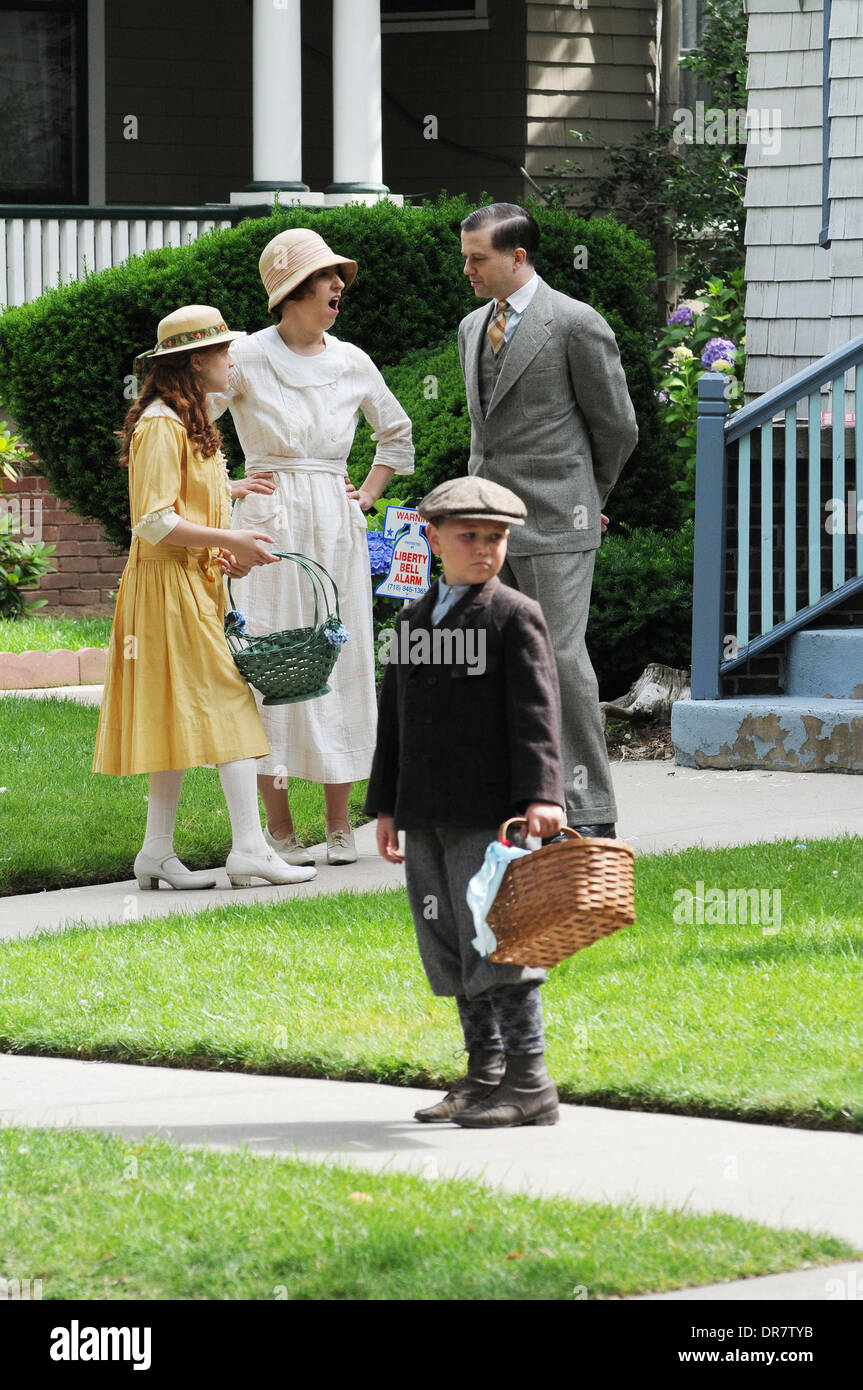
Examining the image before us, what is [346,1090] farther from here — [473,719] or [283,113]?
[283,113]

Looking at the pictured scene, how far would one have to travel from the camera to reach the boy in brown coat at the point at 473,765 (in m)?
4.34

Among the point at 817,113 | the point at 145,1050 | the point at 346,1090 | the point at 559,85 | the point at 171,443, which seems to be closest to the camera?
the point at 346,1090

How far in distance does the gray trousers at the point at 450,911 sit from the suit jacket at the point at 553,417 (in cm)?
217

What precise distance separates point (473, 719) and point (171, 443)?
2.56 m

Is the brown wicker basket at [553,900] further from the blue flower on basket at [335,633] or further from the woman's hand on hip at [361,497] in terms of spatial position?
the woman's hand on hip at [361,497]

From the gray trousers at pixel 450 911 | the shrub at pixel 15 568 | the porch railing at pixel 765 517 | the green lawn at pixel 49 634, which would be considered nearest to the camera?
the gray trousers at pixel 450 911

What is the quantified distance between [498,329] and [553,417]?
1.10 feet

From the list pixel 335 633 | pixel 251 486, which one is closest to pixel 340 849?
pixel 335 633

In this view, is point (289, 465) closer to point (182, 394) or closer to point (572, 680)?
point (182, 394)

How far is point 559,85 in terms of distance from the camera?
16297 mm

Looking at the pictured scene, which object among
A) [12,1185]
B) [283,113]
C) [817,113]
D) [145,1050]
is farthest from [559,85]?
[12,1185]

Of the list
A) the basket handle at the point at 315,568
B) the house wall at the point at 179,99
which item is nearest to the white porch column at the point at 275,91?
the house wall at the point at 179,99

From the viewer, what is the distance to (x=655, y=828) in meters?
7.65

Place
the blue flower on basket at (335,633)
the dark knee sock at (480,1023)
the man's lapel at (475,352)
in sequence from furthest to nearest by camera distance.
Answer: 1. the blue flower on basket at (335,633)
2. the man's lapel at (475,352)
3. the dark knee sock at (480,1023)
